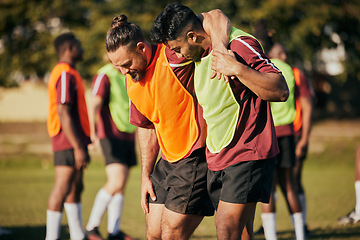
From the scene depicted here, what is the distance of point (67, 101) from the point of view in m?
5.88

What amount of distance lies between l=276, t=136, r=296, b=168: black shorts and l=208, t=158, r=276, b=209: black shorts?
2361 mm

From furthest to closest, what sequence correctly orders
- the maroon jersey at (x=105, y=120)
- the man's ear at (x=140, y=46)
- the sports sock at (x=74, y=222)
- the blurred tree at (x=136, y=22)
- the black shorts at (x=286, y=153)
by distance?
the blurred tree at (x=136, y=22)
the maroon jersey at (x=105, y=120)
the sports sock at (x=74, y=222)
the black shorts at (x=286, y=153)
the man's ear at (x=140, y=46)

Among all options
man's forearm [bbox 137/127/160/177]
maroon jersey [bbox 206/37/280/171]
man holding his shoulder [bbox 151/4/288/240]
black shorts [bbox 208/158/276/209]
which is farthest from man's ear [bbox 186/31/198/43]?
man's forearm [bbox 137/127/160/177]

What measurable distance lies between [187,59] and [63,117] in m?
2.67

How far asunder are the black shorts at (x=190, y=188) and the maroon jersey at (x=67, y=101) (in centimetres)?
243

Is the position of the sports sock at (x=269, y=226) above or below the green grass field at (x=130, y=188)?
above

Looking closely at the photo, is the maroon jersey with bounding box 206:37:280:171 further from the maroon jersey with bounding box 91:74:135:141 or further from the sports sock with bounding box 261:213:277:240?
the maroon jersey with bounding box 91:74:135:141

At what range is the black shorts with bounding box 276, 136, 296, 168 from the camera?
226 inches

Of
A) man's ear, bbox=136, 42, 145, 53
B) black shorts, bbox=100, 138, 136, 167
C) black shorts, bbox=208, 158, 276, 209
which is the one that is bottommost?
black shorts, bbox=100, 138, 136, 167

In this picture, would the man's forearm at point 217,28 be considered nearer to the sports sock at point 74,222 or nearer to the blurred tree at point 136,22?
the sports sock at point 74,222

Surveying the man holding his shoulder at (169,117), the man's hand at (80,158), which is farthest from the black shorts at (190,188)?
the man's hand at (80,158)

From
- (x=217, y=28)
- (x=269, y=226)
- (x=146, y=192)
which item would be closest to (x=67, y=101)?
(x=146, y=192)

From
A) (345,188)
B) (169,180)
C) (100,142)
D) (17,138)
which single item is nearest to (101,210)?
(100,142)

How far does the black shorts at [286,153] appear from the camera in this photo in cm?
575
